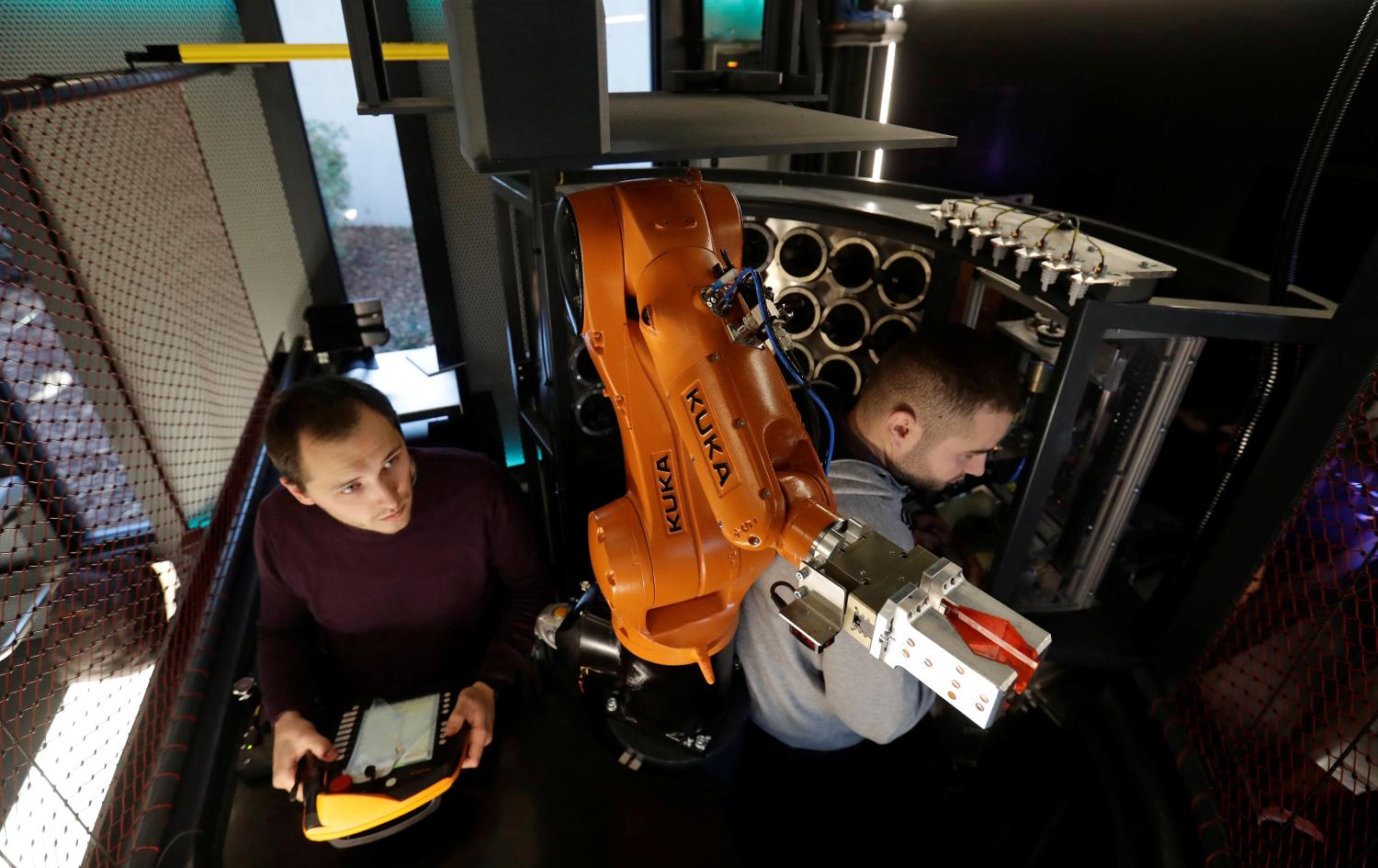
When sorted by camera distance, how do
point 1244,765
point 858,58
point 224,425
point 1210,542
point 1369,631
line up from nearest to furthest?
point 1369,631 < point 1244,765 < point 1210,542 < point 224,425 < point 858,58

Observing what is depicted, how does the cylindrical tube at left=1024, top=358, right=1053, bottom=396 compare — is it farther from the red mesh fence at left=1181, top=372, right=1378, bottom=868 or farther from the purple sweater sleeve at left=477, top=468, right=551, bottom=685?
the purple sweater sleeve at left=477, top=468, right=551, bottom=685

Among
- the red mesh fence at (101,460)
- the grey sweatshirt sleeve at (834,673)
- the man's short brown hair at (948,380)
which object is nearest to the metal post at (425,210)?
the red mesh fence at (101,460)

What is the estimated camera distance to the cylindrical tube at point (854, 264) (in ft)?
6.80

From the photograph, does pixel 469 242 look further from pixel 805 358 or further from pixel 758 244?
pixel 805 358

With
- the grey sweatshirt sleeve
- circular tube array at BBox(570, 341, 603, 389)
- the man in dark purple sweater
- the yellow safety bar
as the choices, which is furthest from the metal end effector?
the yellow safety bar

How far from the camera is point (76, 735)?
1300 mm

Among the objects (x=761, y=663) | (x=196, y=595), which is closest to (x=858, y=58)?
(x=761, y=663)

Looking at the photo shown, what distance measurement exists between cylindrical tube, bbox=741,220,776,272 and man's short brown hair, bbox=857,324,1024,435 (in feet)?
2.39

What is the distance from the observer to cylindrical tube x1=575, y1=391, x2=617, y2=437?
77.7 inches

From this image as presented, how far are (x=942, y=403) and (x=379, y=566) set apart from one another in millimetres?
1363

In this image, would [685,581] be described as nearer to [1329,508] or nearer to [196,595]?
[1329,508]

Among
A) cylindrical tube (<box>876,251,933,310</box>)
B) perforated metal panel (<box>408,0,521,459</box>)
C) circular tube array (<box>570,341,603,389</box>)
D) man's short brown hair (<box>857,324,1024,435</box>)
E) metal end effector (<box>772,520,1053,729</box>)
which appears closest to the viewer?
metal end effector (<box>772,520,1053,729</box>)

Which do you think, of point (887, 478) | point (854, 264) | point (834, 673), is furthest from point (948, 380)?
point (854, 264)

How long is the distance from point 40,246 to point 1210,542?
274 cm
